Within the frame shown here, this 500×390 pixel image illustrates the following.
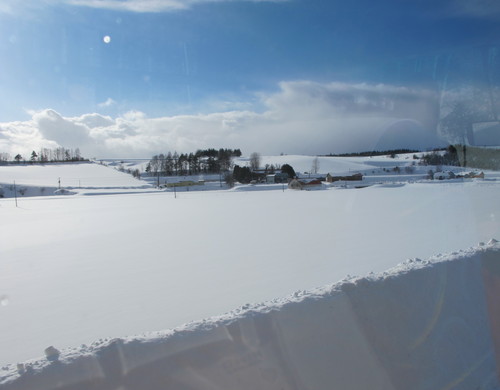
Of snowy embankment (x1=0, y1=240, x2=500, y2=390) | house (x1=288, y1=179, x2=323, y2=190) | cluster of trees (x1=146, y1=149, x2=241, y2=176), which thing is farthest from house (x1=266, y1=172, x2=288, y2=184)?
snowy embankment (x1=0, y1=240, x2=500, y2=390)

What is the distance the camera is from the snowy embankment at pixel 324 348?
221 centimetres

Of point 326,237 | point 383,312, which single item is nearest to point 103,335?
point 383,312

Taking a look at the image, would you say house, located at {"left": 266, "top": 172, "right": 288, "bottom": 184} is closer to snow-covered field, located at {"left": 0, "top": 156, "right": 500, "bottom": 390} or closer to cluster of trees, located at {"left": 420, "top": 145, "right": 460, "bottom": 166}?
cluster of trees, located at {"left": 420, "top": 145, "right": 460, "bottom": 166}

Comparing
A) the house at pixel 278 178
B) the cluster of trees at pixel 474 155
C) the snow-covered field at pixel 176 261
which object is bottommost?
the snow-covered field at pixel 176 261

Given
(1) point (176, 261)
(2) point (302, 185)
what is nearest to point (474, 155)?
(1) point (176, 261)

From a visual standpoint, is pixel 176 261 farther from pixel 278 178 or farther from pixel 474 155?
pixel 278 178

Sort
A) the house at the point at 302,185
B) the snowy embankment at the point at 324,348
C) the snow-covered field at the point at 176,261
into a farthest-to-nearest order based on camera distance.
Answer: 1. the house at the point at 302,185
2. the snow-covered field at the point at 176,261
3. the snowy embankment at the point at 324,348

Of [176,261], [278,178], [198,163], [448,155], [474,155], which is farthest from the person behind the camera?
[198,163]

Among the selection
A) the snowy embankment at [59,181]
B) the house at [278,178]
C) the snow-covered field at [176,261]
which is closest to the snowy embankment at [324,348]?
the snow-covered field at [176,261]

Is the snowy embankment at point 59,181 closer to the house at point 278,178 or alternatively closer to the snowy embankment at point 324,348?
the house at point 278,178

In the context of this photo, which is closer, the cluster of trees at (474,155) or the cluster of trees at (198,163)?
the cluster of trees at (474,155)

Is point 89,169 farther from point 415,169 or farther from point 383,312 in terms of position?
point 383,312

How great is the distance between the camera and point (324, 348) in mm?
2701

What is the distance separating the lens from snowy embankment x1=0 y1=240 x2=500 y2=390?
7.24 feet
